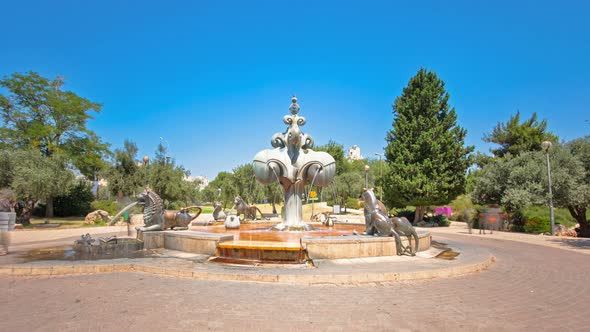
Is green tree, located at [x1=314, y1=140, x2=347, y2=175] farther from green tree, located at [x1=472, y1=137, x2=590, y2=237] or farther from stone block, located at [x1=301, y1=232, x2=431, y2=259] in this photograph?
stone block, located at [x1=301, y1=232, x2=431, y2=259]

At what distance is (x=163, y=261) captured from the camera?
26.4 feet

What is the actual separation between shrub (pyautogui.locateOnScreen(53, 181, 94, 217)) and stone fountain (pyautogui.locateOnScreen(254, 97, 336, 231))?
30.7 m

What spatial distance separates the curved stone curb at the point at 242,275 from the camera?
643cm

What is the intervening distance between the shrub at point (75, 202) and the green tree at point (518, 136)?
44.5 m

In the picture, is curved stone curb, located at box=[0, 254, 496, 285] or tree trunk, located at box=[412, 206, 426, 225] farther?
tree trunk, located at box=[412, 206, 426, 225]

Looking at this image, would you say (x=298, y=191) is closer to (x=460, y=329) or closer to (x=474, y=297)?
(x=474, y=297)

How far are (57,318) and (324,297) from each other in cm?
373

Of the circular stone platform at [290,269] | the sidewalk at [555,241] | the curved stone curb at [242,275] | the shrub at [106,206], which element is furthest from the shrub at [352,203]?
the curved stone curb at [242,275]

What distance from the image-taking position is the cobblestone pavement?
4.20 m

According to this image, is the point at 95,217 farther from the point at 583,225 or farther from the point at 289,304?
the point at 583,225

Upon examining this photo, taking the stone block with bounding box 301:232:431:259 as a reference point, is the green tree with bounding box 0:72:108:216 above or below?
above

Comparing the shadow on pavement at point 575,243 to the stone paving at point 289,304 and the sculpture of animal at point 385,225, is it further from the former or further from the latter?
the sculpture of animal at point 385,225

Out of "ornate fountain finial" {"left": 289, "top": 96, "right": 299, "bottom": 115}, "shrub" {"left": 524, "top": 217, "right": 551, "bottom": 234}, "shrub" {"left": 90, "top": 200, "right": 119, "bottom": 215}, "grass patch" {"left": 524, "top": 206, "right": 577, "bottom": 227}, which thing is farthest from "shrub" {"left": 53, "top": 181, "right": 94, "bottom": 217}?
"grass patch" {"left": 524, "top": 206, "right": 577, "bottom": 227}

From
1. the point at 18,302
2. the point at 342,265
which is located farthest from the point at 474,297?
the point at 18,302
